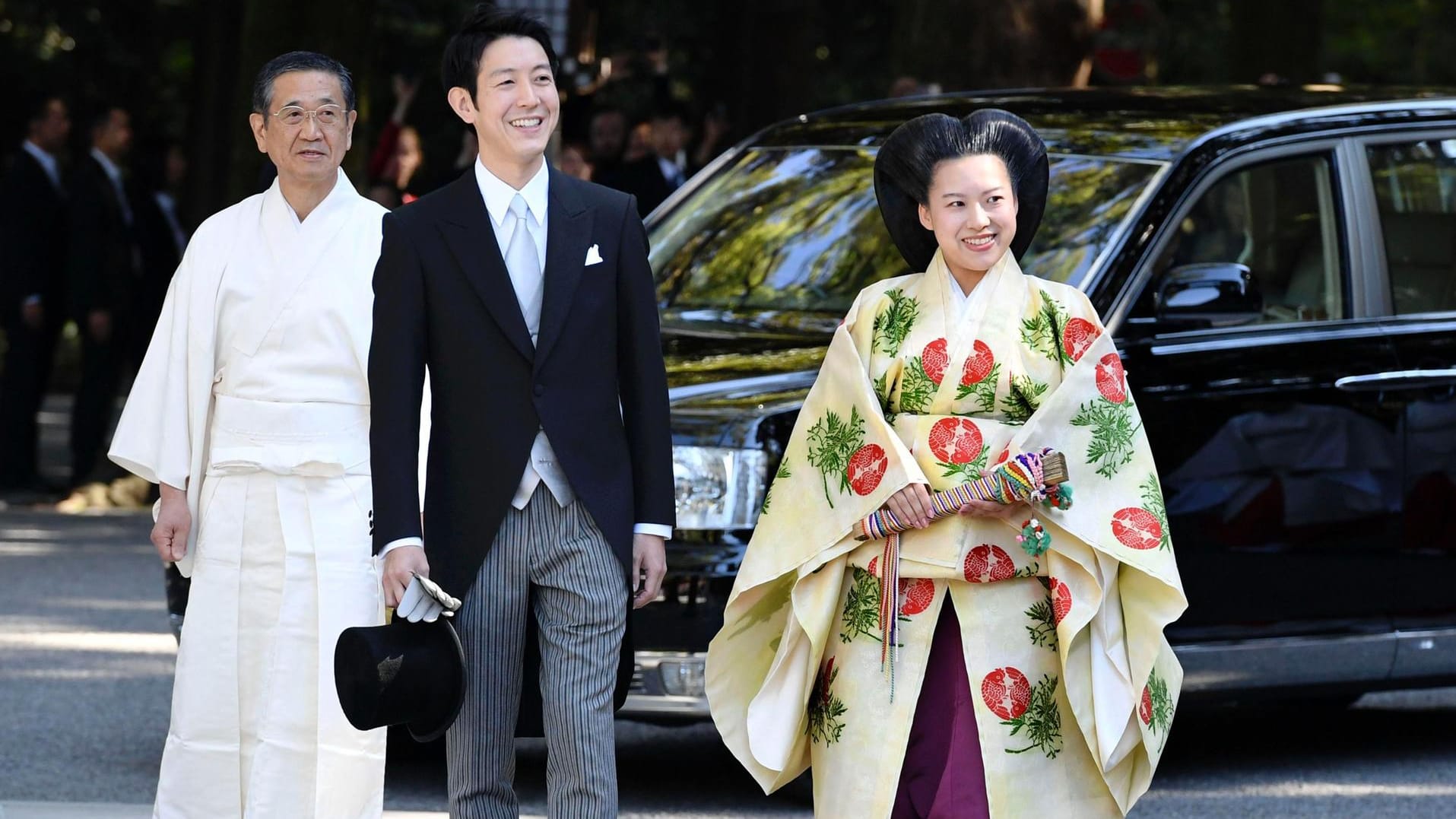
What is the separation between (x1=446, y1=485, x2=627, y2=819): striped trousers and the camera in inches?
156

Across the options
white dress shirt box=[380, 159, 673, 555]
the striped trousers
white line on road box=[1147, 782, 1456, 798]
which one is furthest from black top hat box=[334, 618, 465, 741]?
white line on road box=[1147, 782, 1456, 798]

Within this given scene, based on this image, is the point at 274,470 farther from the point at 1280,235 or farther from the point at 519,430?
the point at 1280,235

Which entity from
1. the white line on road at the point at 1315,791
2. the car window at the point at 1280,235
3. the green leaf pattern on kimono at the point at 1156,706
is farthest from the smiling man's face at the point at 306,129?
the white line on road at the point at 1315,791

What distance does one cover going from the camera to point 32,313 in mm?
12781

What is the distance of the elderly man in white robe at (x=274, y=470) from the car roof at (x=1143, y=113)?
2.23 m

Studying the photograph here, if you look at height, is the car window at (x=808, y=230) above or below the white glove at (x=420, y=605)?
above

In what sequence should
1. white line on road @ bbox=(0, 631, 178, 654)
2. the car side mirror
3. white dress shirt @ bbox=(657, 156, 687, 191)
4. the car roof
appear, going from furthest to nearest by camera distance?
white dress shirt @ bbox=(657, 156, 687, 191), white line on road @ bbox=(0, 631, 178, 654), the car roof, the car side mirror

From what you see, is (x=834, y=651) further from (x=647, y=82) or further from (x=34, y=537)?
(x=647, y=82)

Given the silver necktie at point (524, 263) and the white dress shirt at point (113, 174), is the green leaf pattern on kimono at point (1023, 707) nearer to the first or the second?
the silver necktie at point (524, 263)

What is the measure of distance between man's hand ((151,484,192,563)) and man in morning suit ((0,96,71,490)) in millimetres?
8465

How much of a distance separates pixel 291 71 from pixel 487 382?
3.68 ft

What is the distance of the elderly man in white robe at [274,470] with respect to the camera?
466cm

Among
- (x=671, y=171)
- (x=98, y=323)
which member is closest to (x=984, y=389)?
(x=671, y=171)

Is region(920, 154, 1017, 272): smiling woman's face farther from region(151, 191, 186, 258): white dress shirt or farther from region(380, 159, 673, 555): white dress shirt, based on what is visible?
region(151, 191, 186, 258): white dress shirt
